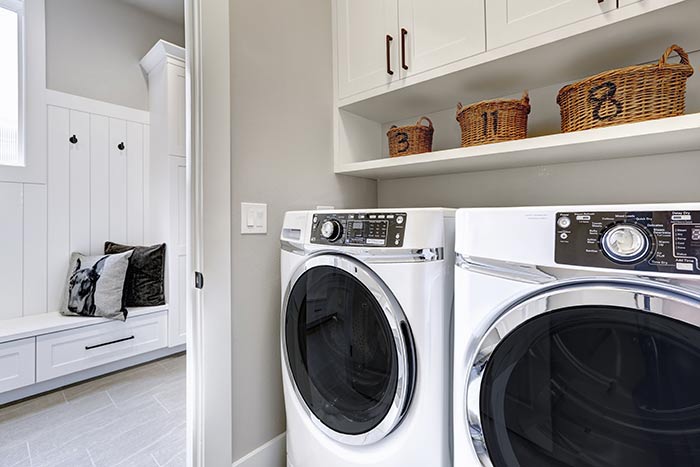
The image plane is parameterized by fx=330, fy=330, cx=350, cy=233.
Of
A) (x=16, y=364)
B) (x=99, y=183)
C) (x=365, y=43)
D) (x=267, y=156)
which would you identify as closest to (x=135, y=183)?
(x=99, y=183)

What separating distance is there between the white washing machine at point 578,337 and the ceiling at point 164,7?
3.42m

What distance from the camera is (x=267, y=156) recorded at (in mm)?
1376

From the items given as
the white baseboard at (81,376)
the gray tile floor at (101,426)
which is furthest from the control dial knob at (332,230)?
the white baseboard at (81,376)

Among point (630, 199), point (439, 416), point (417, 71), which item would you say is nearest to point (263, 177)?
point (417, 71)

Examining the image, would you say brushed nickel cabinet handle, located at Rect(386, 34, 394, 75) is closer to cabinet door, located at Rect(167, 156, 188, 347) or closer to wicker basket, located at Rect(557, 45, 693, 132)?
wicker basket, located at Rect(557, 45, 693, 132)

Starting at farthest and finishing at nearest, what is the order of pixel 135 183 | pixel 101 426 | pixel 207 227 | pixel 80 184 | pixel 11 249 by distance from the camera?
pixel 135 183 < pixel 80 184 < pixel 11 249 < pixel 101 426 < pixel 207 227

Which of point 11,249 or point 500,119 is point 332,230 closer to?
point 500,119

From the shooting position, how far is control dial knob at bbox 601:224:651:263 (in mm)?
572

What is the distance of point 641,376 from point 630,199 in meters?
0.92

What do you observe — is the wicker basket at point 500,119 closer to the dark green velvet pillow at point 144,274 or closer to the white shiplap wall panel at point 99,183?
the dark green velvet pillow at point 144,274

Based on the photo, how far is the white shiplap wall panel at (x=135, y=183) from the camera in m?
2.91

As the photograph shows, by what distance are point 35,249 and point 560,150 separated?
3.35 meters

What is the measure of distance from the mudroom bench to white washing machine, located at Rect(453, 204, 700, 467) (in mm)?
2597

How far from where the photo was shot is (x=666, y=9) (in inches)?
35.3
